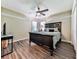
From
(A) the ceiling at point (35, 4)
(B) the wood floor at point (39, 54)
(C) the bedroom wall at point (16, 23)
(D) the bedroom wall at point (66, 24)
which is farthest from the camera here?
(D) the bedroom wall at point (66, 24)

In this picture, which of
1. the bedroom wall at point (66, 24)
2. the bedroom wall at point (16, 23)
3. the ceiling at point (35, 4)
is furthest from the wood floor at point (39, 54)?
the ceiling at point (35, 4)

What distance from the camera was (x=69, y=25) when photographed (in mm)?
5590

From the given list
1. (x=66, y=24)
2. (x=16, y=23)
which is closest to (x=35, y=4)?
(x=16, y=23)

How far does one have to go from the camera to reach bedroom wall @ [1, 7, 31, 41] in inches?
198

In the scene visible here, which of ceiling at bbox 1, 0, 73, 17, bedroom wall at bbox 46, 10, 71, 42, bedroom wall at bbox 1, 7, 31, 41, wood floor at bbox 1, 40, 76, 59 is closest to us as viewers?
wood floor at bbox 1, 40, 76, 59

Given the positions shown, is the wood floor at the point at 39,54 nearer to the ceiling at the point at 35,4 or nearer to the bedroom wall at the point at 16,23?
the bedroom wall at the point at 16,23

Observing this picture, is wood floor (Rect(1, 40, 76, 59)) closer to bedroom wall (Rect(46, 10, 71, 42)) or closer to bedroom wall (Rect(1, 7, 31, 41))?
bedroom wall (Rect(46, 10, 71, 42))

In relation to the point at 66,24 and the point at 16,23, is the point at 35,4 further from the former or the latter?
the point at 66,24

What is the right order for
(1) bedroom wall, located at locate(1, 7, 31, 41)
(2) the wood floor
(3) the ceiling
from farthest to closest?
(1) bedroom wall, located at locate(1, 7, 31, 41), (3) the ceiling, (2) the wood floor

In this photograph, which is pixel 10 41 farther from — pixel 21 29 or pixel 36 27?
pixel 36 27

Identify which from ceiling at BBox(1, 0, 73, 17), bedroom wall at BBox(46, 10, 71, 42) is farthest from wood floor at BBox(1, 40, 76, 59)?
ceiling at BBox(1, 0, 73, 17)

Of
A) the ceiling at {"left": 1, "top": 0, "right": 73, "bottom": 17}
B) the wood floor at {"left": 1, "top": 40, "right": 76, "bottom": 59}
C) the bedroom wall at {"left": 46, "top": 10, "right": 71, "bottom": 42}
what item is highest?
the ceiling at {"left": 1, "top": 0, "right": 73, "bottom": 17}

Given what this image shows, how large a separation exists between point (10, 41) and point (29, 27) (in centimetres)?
456

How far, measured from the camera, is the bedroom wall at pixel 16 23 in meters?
5.02
